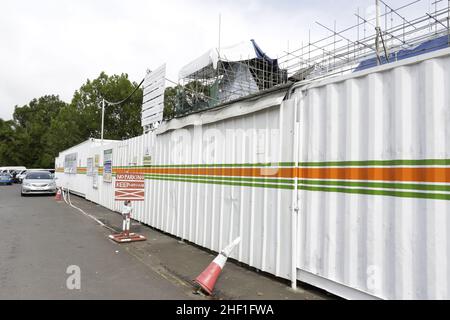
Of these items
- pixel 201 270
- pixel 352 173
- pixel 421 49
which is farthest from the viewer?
pixel 421 49

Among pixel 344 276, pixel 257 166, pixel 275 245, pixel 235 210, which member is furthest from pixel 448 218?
pixel 235 210

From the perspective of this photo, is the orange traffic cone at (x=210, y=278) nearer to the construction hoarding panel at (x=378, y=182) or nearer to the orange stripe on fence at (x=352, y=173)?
the construction hoarding panel at (x=378, y=182)

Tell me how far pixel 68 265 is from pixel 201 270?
2455 millimetres

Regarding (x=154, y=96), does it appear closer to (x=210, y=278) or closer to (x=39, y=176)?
(x=210, y=278)

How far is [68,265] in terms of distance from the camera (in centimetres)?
620

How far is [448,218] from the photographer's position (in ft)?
11.3

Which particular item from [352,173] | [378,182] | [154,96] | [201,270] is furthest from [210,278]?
[154,96]

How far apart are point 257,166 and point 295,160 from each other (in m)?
0.95

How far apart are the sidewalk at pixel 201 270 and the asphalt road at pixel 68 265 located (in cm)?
26

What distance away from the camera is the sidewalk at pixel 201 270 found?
4.85 m

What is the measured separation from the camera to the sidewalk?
4852 mm

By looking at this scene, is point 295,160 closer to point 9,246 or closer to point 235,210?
point 235,210

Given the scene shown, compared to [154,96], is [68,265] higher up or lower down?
lower down

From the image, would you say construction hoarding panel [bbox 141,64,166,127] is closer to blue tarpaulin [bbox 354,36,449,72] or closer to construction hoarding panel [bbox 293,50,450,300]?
blue tarpaulin [bbox 354,36,449,72]
